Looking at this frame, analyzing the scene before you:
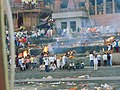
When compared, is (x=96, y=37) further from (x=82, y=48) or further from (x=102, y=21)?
(x=102, y=21)

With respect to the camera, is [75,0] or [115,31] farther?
[75,0]

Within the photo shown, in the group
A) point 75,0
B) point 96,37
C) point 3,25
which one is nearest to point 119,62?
point 96,37

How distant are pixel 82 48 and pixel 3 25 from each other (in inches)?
837

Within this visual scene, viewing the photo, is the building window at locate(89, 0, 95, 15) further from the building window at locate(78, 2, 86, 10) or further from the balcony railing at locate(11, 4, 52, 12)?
the balcony railing at locate(11, 4, 52, 12)

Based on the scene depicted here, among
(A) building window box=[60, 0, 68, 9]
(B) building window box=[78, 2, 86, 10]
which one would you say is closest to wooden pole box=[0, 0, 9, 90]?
(B) building window box=[78, 2, 86, 10]

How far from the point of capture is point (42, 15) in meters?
32.8

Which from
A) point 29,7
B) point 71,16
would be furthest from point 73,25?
point 29,7

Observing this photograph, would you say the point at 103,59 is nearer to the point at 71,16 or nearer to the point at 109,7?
the point at 109,7

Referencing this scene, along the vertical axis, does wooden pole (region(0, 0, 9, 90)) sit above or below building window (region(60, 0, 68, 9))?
below

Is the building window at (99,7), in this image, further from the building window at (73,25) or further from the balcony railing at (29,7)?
the balcony railing at (29,7)


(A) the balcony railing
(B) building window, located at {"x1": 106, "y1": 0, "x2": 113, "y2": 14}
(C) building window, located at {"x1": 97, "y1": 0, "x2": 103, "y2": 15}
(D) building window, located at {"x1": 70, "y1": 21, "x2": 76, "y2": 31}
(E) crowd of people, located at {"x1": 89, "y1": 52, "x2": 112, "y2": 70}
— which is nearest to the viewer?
(E) crowd of people, located at {"x1": 89, "y1": 52, "x2": 112, "y2": 70}

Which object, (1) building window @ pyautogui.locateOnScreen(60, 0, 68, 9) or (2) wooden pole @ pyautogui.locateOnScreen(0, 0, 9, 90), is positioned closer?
(2) wooden pole @ pyautogui.locateOnScreen(0, 0, 9, 90)

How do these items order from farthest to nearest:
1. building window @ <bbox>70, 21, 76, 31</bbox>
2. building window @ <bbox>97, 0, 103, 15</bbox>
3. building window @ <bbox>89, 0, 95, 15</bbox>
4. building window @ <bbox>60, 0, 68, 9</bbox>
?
building window @ <bbox>60, 0, 68, 9</bbox>
building window @ <bbox>89, 0, 95, 15</bbox>
building window @ <bbox>70, 21, 76, 31</bbox>
building window @ <bbox>97, 0, 103, 15</bbox>

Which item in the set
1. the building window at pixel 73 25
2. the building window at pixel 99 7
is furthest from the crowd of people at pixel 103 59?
the building window at pixel 99 7
